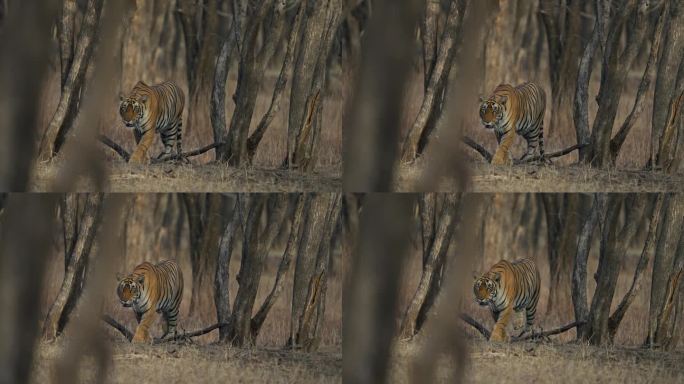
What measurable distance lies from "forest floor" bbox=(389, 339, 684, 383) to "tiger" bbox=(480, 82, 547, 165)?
2.03 feet

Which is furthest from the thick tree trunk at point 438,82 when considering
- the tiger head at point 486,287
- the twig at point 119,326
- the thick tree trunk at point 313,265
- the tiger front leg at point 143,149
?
the twig at point 119,326

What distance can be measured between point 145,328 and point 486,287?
111cm

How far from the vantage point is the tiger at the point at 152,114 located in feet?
12.0

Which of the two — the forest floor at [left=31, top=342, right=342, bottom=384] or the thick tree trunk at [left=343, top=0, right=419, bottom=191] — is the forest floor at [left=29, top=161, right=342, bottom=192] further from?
the forest floor at [left=31, top=342, right=342, bottom=384]

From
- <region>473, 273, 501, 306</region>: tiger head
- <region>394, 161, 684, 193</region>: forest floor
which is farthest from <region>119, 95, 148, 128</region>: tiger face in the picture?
<region>473, 273, 501, 306</region>: tiger head

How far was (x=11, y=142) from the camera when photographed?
3662 mm

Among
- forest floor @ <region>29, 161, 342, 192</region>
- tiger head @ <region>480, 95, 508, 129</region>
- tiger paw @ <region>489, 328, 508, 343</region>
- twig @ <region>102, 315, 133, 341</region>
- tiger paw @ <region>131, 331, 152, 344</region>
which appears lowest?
tiger paw @ <region>131, 331, 152, 344</region>

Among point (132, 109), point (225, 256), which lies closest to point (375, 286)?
point (225, 256)

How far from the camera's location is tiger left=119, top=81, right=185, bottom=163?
3.67m

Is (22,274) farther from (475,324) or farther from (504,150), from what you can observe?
(504,150)

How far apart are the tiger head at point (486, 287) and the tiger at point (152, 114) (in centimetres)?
104

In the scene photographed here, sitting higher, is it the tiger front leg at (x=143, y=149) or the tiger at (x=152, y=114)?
the tiger at (x=152, y=114)

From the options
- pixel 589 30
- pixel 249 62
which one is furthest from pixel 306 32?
pixel 589 30

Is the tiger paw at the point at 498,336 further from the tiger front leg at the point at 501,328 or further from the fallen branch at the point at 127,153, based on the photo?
the fallen branch at the point at 127,153
